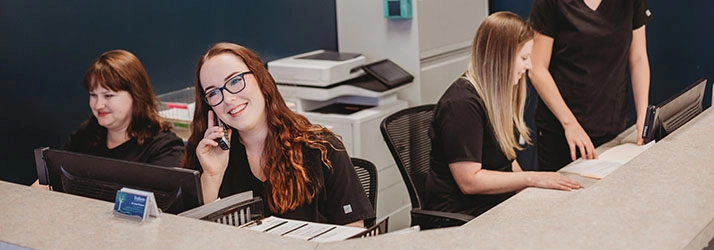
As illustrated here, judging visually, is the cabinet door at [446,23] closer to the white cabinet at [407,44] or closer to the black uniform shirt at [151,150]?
the white cabinet at [407,44]

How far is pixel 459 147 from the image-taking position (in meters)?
2.65

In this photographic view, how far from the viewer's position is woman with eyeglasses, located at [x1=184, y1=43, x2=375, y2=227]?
226cm

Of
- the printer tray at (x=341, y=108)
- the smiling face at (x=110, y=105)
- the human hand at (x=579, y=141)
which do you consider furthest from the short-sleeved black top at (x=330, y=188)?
the printer tray at (x=341, y=108)

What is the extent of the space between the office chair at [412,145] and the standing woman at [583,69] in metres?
0.46

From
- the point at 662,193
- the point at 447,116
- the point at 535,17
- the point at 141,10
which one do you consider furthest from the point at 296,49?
the point at 662,193

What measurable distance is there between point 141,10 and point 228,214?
2056 mm

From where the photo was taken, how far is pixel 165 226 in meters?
1.70

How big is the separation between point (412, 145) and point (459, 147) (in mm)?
352

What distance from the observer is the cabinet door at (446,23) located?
4391 millimetres

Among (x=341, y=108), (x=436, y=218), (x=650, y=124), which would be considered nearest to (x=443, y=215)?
(x=436, y=218)

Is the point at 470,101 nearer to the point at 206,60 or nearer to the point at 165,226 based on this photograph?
the point at 206,60

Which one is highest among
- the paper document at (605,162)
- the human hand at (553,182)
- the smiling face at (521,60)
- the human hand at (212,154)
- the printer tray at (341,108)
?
the smiling face at (521,60)

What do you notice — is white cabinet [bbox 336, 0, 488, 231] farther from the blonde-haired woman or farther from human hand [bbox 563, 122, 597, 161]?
the blonde-haired woman

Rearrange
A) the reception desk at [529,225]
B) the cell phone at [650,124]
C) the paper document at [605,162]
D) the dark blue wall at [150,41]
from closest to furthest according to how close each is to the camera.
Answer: the reception desk at [529,225] < the cell phone at [650,124] < the paper document at [605,162] < the dark blue wall at [150,41]
